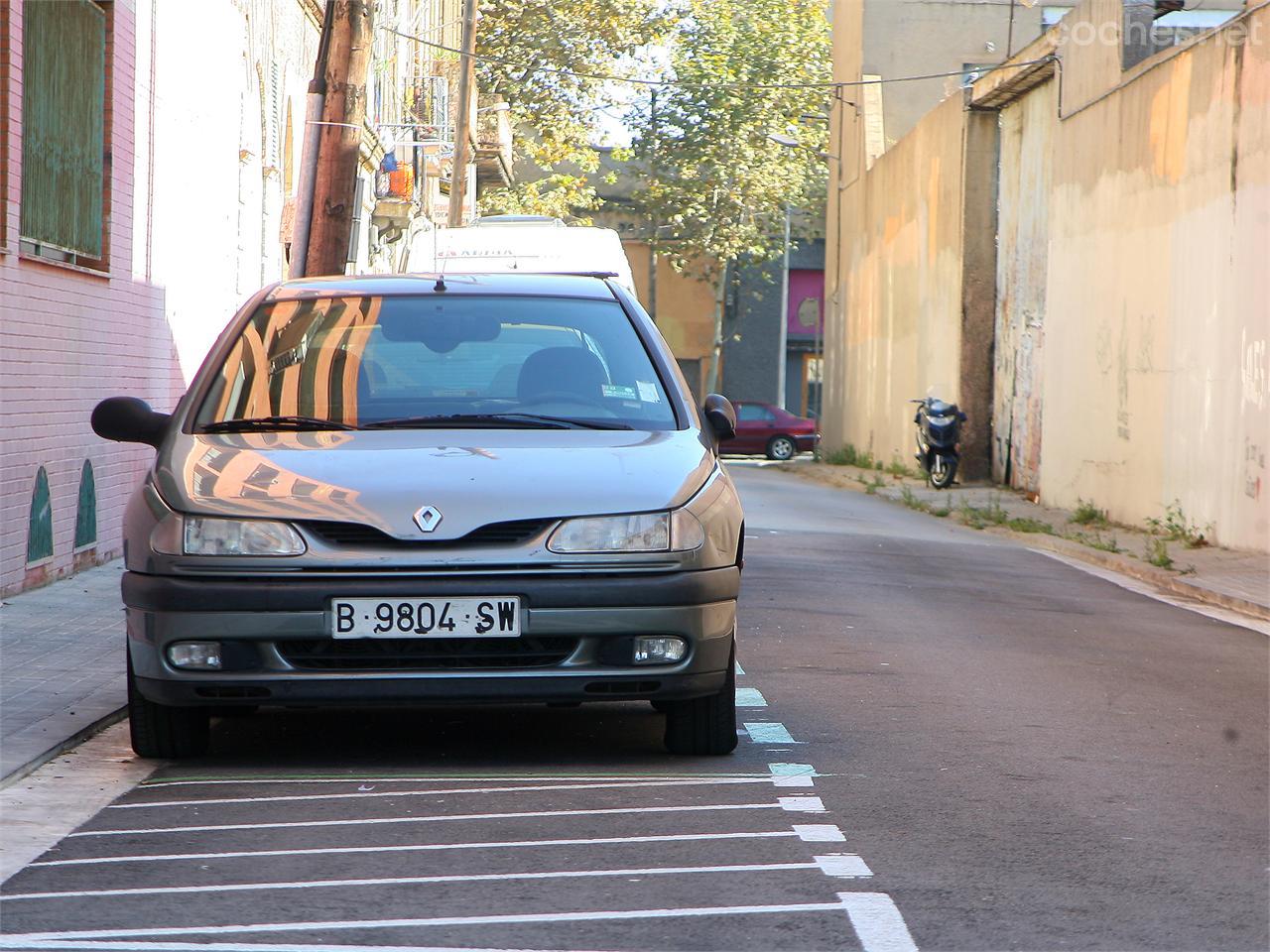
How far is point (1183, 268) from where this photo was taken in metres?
18.0

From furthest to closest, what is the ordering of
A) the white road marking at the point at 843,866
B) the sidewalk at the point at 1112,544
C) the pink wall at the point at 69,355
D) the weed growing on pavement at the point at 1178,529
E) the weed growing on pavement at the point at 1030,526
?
the weed growing on pavement at the point at 1030,526 < the weed growing on pavement at the point at 1178,529 < the sidewalk at the point at 1112,544 < the pink wall at the point at 69,355 < the white road marking at the point at 843,866

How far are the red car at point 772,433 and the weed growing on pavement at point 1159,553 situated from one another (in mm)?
32284

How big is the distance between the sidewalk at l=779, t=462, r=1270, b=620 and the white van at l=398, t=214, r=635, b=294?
4.74 metres

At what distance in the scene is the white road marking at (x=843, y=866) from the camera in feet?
16.5

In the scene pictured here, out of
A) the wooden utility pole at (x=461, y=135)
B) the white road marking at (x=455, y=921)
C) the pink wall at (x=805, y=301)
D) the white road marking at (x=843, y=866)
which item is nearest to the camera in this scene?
the white road marking at (x=455, y=921)

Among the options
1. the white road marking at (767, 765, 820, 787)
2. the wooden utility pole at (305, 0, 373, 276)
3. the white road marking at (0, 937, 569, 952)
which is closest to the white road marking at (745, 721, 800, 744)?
the white road marking at (767, 765, 820, 787)

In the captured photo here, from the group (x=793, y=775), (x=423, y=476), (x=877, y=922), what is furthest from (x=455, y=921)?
(x=793, y=775)

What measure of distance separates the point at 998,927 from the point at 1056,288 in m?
19.4

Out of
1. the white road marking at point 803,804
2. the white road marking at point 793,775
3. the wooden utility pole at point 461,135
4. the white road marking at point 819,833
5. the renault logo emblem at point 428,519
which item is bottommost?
the white road marking at point 793,775

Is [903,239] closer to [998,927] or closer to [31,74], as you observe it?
[31,74]

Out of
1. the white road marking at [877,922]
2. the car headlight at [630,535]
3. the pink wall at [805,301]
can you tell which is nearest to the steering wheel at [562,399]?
the car headlight at [630,535]

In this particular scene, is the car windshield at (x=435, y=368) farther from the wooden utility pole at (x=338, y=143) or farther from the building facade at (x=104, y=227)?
the wooden utility pole at (x=338, y=143)

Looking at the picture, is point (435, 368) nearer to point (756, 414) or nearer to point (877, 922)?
point (877, 922)

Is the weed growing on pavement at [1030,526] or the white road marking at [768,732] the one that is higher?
the white road marking at [768,732]
